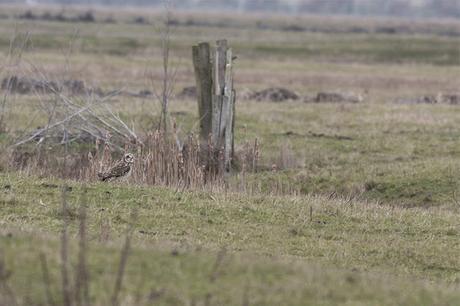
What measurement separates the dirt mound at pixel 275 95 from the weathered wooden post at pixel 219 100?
14.9m

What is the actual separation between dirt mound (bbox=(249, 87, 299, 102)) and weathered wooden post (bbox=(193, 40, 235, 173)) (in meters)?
14.9

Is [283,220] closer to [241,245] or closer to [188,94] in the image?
[241,245]

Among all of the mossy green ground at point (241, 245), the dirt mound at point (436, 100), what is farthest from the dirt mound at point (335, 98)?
the mossy green ground at point (241, 245)

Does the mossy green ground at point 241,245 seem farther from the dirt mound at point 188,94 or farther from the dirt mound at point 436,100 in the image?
the dirt mound at point 436,100

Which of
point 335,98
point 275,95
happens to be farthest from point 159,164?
point 335,98

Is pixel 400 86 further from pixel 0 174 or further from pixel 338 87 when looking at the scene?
pixel 0 174

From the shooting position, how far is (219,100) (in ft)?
66.2

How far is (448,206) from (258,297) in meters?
10.1

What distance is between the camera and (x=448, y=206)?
18.8 meters

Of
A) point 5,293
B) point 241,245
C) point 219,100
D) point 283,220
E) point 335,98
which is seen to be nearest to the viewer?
point 5,293

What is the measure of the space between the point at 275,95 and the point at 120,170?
65.3 ft

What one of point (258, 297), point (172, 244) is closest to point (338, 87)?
point (172, 244)

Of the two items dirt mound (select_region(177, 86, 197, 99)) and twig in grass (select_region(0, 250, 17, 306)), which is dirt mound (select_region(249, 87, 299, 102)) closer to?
dirt mound (select_region(177, 86, 197, 99))

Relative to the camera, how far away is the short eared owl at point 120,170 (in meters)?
16.9
